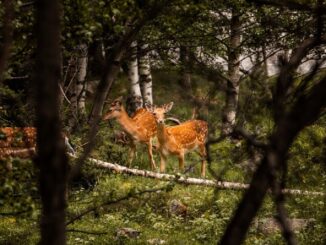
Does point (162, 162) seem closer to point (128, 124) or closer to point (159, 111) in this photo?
point (159, 111)

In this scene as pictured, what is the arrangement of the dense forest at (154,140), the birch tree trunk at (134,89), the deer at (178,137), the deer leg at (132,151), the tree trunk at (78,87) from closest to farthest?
the dense forest at (154,140) → the tree trunk at (78,87) → the deer leg at (132,151) → the deer at (178,137) → the birch tree trunk at (134,89)

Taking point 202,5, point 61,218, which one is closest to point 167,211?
point 202,5

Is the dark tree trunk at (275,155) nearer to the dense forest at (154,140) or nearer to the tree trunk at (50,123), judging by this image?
the dense forest at (154,140)

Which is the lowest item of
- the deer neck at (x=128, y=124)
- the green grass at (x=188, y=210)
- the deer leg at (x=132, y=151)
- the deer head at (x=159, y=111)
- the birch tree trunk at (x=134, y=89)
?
the green grass at (x=188, y=210)

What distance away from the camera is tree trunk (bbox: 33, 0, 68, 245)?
3.58 metres

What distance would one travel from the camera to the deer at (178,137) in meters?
18.3

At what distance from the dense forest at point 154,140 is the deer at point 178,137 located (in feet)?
0.10

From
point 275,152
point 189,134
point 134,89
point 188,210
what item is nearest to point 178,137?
point 189,134

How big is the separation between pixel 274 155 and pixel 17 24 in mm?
4951

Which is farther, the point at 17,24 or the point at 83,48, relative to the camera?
the point at 83,48

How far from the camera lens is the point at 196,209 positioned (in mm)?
13711

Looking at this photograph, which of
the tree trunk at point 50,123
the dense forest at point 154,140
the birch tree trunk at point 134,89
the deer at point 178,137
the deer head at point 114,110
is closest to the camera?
the tree trunk at point 50,123

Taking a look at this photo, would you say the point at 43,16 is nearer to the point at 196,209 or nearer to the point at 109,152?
the point at 196,209

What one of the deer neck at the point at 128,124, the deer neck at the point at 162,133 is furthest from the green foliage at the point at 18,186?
the deer neck at the point at 128,124
